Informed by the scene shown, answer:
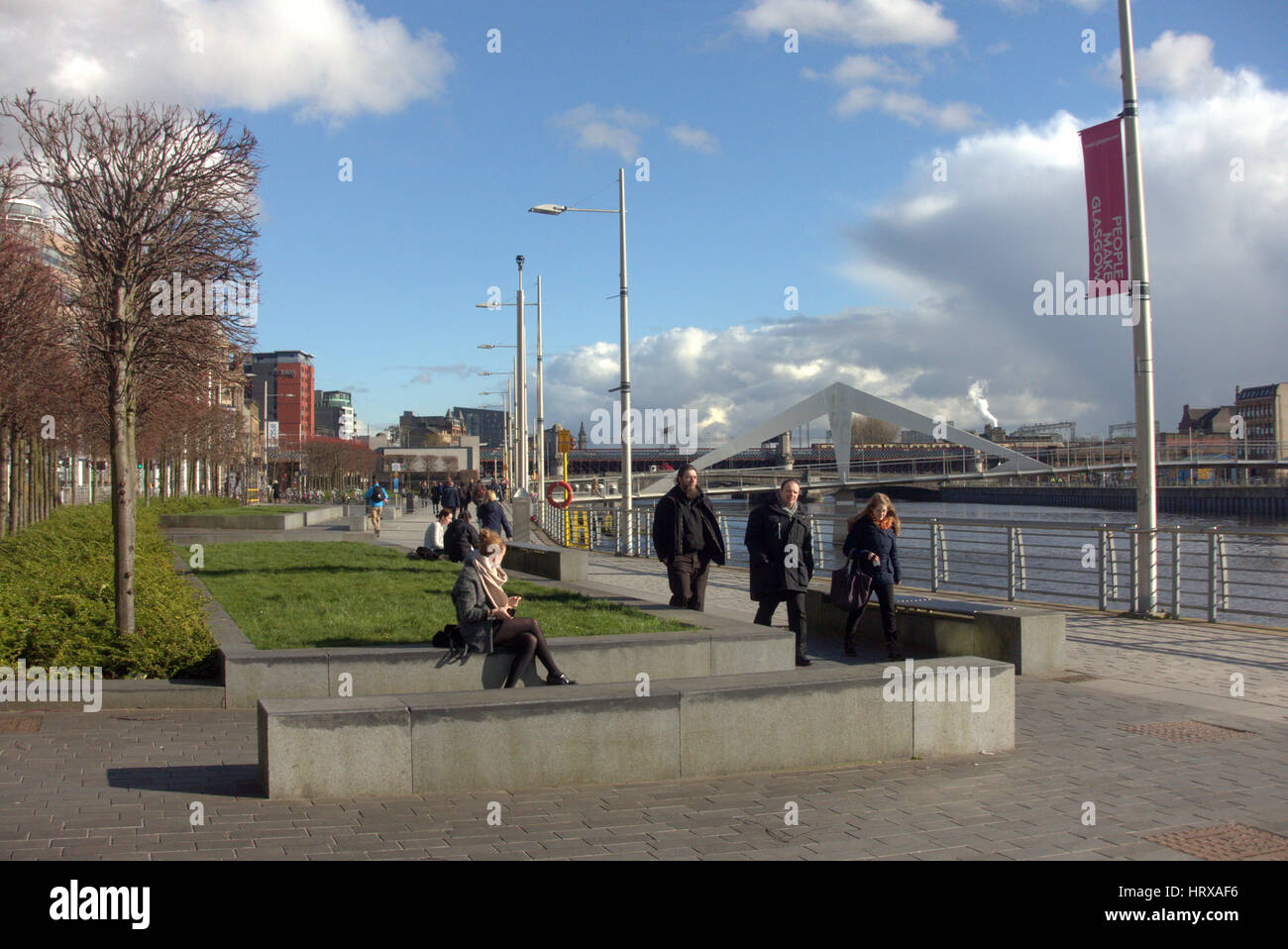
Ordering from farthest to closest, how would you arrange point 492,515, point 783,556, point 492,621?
point 492,515 < point 783,556 < point 492,621

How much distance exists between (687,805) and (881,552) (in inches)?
220

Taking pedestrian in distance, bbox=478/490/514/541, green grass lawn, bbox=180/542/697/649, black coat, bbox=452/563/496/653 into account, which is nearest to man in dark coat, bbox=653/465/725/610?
green grass lawn, bbox=180/542/697/649

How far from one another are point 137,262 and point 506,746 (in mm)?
5925

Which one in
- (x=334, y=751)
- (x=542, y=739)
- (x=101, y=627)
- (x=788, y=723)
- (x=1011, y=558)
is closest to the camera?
(x=334, y=751)

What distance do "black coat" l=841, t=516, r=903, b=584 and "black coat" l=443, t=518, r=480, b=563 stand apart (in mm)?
7136

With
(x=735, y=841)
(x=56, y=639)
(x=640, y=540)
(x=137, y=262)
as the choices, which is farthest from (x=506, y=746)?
(x=640, y=540)

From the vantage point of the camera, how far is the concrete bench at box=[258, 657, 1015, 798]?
6191 millimetres

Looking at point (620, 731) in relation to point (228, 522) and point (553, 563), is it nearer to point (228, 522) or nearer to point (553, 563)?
point (553, 563)

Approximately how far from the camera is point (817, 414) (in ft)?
264

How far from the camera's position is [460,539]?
17.6 metres

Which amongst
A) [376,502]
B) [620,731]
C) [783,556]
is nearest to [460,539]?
[783,556]

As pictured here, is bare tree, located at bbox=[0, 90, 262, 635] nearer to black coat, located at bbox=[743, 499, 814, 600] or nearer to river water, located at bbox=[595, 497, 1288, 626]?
black coat, located at bbox=[743, 499, 814, 600]
